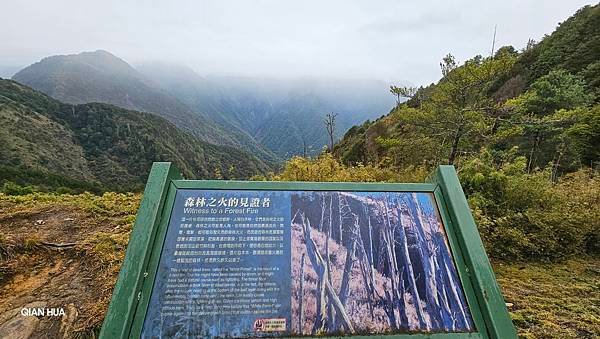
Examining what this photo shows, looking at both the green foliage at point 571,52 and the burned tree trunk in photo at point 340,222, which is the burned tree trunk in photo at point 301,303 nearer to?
the burned tree trunk in photo at point 340,222

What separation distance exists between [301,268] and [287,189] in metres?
0.61

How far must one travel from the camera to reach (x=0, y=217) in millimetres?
4598

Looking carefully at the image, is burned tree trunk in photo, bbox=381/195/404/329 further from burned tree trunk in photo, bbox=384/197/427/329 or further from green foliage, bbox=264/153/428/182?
green foliage, bbox=264/153/428/182

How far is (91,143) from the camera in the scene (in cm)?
7081

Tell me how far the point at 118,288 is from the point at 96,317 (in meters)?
1.08

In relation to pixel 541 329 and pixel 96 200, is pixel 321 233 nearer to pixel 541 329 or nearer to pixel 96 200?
pixel 541 329

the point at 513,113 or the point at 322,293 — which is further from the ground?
the point at 513,113

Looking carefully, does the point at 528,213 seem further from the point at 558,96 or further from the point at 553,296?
the point at 558,96

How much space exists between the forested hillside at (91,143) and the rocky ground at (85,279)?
156ft

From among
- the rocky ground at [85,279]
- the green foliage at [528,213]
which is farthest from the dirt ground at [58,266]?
the green foliage at [528,213]

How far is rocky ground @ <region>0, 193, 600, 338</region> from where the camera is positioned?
2.88m

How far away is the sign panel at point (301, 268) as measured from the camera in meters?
2.10

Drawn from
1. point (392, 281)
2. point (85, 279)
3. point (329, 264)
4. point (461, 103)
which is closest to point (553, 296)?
point (392, 281)

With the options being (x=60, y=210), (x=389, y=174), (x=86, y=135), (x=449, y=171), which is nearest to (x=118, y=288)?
(x=449, y=171)
